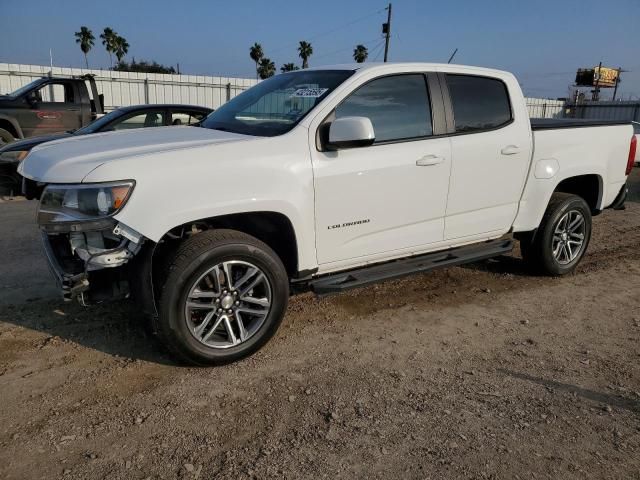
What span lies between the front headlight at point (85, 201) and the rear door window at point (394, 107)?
158cm

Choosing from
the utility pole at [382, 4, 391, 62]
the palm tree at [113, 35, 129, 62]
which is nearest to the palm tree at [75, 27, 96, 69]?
the palm tree at [113, 35, 129, 62]

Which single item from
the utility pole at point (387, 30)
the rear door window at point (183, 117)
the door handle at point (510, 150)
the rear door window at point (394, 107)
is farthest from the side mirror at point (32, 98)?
the utility pole at point (387, 30)

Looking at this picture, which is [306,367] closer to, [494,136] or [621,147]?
[494,136]

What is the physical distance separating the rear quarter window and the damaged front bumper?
274cm

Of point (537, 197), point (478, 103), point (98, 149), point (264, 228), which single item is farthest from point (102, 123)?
point (537, 197)

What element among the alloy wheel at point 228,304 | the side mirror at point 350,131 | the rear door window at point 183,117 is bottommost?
the alloy wheel at point 228,304

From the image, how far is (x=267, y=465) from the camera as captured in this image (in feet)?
8.46

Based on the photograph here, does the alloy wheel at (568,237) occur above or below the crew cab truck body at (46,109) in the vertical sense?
below

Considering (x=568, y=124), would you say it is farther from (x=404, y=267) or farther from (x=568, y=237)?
(x=404, y=267)

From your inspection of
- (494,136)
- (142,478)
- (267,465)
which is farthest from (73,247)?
(494,136)

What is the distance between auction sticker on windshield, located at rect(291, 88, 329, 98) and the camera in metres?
3.89

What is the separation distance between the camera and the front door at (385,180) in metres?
3.73

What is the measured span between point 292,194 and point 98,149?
4.16 ft

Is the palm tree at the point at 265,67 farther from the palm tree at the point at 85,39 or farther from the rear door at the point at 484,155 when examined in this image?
the rear door at the point at 484,155
